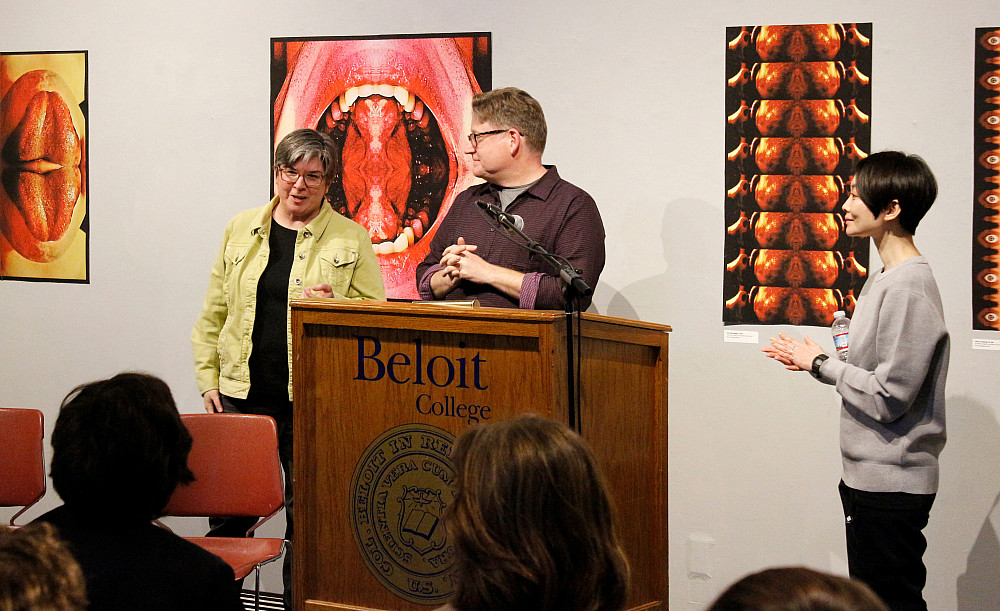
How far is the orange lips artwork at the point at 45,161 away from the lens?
14.9ft

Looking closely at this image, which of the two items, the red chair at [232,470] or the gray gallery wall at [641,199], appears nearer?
the red chair at [232,470]

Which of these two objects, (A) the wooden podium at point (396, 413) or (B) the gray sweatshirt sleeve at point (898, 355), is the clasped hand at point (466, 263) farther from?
(B) the gray sweatshirt sleeve at point (898, 355)

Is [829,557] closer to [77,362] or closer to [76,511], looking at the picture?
[76,511]

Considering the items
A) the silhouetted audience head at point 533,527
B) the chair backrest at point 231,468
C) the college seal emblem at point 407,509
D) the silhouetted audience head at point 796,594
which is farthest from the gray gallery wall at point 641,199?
the silhouetted audience head at point 796,594

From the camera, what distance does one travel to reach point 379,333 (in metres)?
2.21

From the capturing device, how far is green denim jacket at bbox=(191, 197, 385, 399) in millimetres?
3553

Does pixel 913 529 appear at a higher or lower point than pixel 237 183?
lower

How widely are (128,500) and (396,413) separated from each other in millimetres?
615

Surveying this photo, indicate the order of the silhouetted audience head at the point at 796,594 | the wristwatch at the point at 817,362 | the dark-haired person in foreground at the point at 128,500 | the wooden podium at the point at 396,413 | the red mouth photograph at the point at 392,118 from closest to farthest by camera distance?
1. the silhouetted audience head at the point at 796,594
2. the dark-haired person in foreground at the point at 128,500
3. the wooden podium at the point at 396,413
4. the wristwatch at the point at 817,362
5. the red mouth photograph at the point at 392,118

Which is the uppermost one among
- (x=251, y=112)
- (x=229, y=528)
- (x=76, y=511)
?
(x=251, y=112)

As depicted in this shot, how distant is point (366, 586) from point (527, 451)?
1007 mm

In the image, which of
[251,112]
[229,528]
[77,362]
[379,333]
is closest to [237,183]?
[251,112]

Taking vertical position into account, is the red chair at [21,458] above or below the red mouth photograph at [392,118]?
below

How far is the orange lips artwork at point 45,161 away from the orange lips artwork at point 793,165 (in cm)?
301
